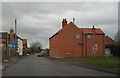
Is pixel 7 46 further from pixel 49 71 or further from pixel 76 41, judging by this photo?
pixel 49 71

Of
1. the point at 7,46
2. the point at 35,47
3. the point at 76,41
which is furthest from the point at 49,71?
the point at 35,47

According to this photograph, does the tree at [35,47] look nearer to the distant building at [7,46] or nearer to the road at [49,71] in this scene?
the distant building at [7,46]

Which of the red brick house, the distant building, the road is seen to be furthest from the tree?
the road

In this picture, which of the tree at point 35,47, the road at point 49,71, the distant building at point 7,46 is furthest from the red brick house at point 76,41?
the tree at point 35,47

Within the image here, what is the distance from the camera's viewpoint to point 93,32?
5953 cm

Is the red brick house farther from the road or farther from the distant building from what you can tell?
the road

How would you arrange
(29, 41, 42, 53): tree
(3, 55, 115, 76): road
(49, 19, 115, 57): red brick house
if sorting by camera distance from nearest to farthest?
(3, 55, 115, 76): road, (49, 19, 115, 57): red brick house, (29, 41, 42, 53): tree

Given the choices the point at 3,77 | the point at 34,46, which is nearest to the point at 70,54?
the point at 3,77

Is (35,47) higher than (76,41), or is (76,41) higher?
(76,41)

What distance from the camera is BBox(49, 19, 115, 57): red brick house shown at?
184 ft

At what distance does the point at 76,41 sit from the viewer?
57.0 metres

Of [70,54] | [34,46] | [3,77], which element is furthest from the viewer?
[34,46]

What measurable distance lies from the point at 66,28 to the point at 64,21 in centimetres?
760

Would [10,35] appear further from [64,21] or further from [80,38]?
[80,38]
